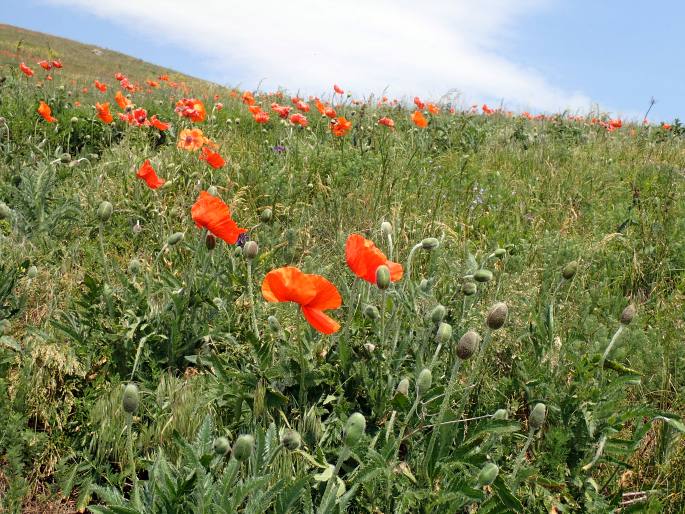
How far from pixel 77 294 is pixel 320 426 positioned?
139 centimetres

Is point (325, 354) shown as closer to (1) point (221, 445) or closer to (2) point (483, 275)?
(2) point (483, 275)

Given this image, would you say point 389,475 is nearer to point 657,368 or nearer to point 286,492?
point 286,492

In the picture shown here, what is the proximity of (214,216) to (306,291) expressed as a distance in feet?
2.08

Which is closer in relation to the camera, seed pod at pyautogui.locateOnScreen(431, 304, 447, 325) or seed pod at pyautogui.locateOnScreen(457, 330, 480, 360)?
seed pod at pyautogui.locateOnScreen(457, 330, 480, 360)

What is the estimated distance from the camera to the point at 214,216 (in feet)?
7.07

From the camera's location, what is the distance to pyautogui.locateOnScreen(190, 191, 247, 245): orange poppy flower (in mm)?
2141

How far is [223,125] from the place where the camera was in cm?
594

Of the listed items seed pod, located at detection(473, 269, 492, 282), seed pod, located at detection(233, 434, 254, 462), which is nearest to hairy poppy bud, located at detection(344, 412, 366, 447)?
seed pod, located at detection(233, 434, 254, 462)

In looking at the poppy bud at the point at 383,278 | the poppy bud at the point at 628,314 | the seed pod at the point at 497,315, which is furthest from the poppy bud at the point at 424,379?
the poppy bud at the point at 628,314

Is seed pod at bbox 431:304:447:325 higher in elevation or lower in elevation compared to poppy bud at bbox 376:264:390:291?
lower

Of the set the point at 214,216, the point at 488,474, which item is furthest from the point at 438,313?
the point at 214,216

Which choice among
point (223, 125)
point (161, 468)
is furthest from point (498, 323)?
point (223, 125)

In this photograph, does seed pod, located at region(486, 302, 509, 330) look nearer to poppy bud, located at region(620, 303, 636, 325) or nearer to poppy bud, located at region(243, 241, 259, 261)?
poppy bud, located at region(620, 303, 636, 325)

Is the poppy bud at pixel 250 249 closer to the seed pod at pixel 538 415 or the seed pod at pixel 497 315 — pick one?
the seed pod at pixel 497 315
